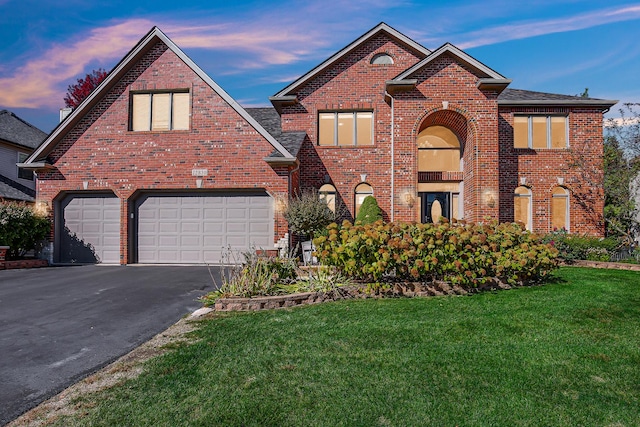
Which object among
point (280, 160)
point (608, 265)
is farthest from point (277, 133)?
point (608, 265)

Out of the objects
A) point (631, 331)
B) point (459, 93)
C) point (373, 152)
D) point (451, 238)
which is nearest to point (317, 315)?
point (451, 238)

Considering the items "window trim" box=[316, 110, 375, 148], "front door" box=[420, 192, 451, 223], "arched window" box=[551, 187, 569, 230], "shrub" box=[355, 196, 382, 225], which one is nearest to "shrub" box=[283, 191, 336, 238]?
"shrub" box=[355, 196, 382, 225]

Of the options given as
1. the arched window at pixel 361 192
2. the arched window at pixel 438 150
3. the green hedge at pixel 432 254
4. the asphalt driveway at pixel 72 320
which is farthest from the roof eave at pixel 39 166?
the arched window at pixel 438 150

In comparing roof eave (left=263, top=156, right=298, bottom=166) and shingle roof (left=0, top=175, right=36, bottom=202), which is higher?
roof eave (left=263, top=156, right=298, bottom=166)

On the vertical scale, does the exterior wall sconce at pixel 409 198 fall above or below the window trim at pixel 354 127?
below

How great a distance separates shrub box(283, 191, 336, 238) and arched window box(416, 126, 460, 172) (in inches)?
223

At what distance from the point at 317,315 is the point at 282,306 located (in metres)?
0.98

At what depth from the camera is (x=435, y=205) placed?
1555 centimetres

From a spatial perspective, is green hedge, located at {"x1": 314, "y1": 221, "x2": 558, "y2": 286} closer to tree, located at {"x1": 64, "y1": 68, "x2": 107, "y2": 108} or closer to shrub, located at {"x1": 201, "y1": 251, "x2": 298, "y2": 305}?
shrub, located at {"x1": 201, "y1": 251, "x2": 298, "y2": 305}

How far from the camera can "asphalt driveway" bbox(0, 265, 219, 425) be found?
3.94 meters

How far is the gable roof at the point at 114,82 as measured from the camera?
13.3 meters

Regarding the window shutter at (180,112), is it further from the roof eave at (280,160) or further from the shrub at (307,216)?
the shrub at (307,216)

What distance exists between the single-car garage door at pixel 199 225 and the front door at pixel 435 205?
6.64 metres

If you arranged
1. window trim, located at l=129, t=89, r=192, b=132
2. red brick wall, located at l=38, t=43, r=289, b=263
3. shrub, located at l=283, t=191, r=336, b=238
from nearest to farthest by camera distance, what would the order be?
shrub, located at l=283, t=191, r=336, b=238 → red brick wall, located at l=38, t=43, r=289, b=263 → window trim, located at l=129, t=89, r=192, b=132
